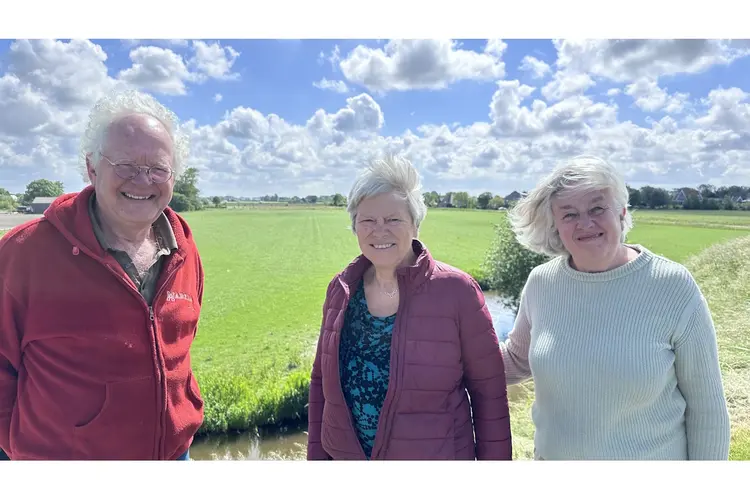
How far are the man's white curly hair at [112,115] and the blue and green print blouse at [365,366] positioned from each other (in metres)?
0.78

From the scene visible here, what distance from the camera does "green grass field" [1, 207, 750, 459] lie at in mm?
4195

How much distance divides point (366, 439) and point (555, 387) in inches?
23.7

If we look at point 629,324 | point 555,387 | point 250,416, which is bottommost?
point 250,416

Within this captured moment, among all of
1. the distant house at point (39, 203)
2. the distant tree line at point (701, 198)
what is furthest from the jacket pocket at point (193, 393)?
the distant tree line at point (701, 198)

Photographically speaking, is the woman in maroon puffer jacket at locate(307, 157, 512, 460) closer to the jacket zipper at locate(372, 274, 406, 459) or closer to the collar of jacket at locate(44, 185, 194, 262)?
the jacket zipper at locate(372, 274, 406, 459)

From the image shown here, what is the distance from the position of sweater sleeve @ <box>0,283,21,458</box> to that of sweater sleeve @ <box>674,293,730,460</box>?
1845mm

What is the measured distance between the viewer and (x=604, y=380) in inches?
51.4

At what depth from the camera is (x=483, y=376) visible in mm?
1404

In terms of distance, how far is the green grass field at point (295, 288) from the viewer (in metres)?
4.20

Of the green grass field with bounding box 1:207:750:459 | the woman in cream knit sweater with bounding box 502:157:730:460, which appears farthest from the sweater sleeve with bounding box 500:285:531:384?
the green grass field with bounding box 1:207:750:459

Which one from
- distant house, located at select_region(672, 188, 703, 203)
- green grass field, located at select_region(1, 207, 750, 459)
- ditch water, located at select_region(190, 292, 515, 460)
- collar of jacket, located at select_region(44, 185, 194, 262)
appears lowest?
ditch water, located at select_region(190, 292, 515, 460)
